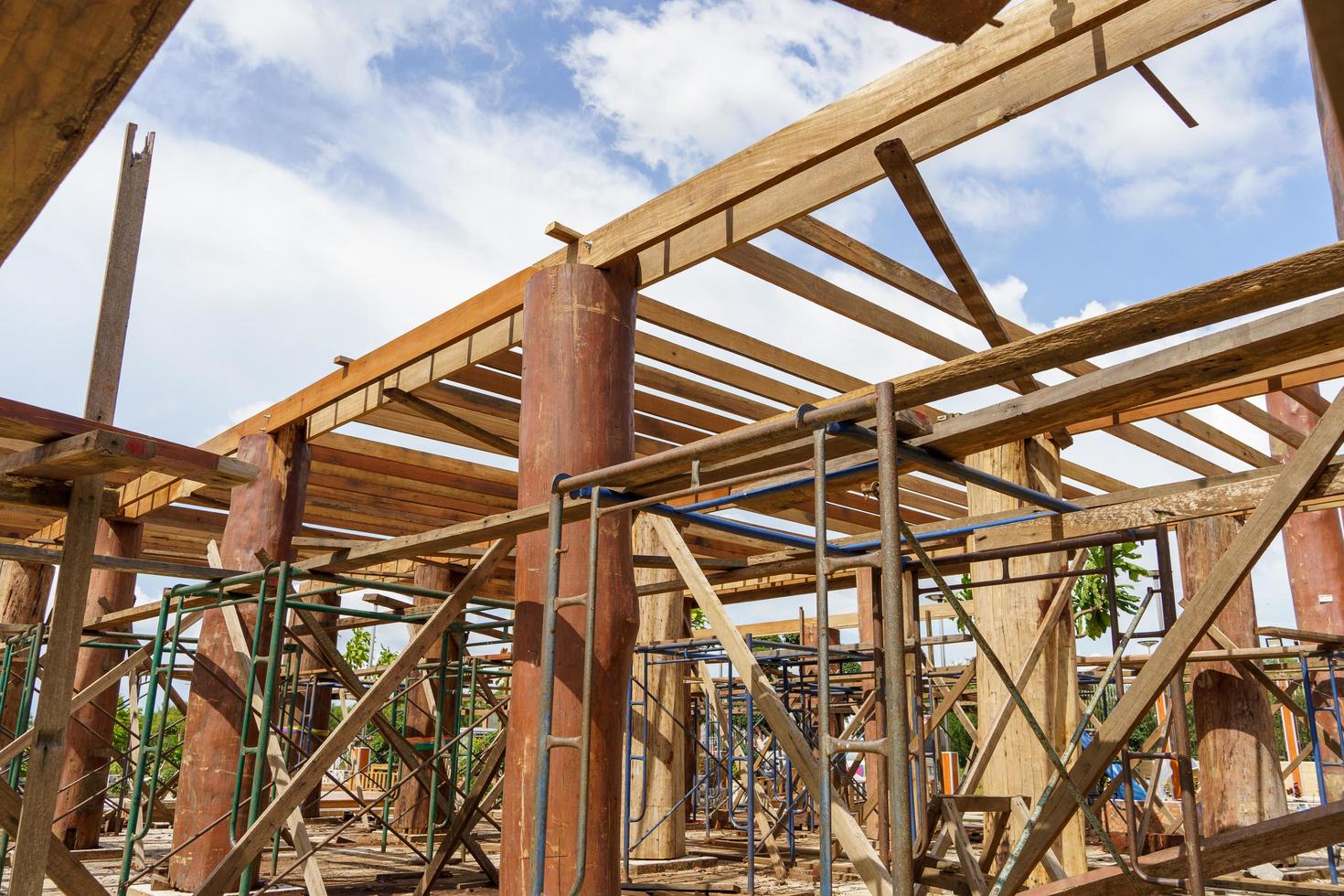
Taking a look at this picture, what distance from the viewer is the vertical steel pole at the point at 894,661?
389cm

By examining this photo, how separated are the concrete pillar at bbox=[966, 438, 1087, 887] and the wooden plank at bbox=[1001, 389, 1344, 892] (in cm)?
268

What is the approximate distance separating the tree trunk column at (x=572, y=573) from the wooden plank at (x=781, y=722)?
1.39 ft

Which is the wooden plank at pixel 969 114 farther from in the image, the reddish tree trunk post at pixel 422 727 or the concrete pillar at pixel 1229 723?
the reddish tree trunk post at pixel 422 727

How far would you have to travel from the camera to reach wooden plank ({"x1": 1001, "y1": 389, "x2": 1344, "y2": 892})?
4.53 metres

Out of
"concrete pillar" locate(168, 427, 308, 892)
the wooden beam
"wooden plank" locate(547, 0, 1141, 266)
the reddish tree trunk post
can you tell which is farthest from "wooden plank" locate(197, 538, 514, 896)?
the reddish tree trunk post

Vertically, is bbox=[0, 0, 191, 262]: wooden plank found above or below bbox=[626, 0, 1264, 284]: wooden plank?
below

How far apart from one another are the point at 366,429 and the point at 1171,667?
9.28 meters

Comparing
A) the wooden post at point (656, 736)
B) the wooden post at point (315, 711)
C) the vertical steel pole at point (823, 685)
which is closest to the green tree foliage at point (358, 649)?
the wooden post at point (315, 711)

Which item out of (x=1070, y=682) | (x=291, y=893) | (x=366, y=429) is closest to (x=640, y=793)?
(x=291, y=893)

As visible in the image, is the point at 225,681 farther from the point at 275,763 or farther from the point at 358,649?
the point at 358,649

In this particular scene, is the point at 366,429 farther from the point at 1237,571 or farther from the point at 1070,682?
the point at 1237,571

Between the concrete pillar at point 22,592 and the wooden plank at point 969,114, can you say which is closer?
the wooden plank at point 969,114

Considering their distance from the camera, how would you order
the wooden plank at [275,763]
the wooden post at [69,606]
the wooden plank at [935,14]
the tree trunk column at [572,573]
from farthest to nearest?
the wooden plank at [275,763], the tree trunk column at [572,573], the wooden post at [69,606], the wooden plank at [935,14]

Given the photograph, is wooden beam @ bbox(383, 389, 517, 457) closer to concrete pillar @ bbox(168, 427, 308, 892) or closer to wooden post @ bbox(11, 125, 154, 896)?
concrete pillar @ bbox(168, 427, 308, 892)
